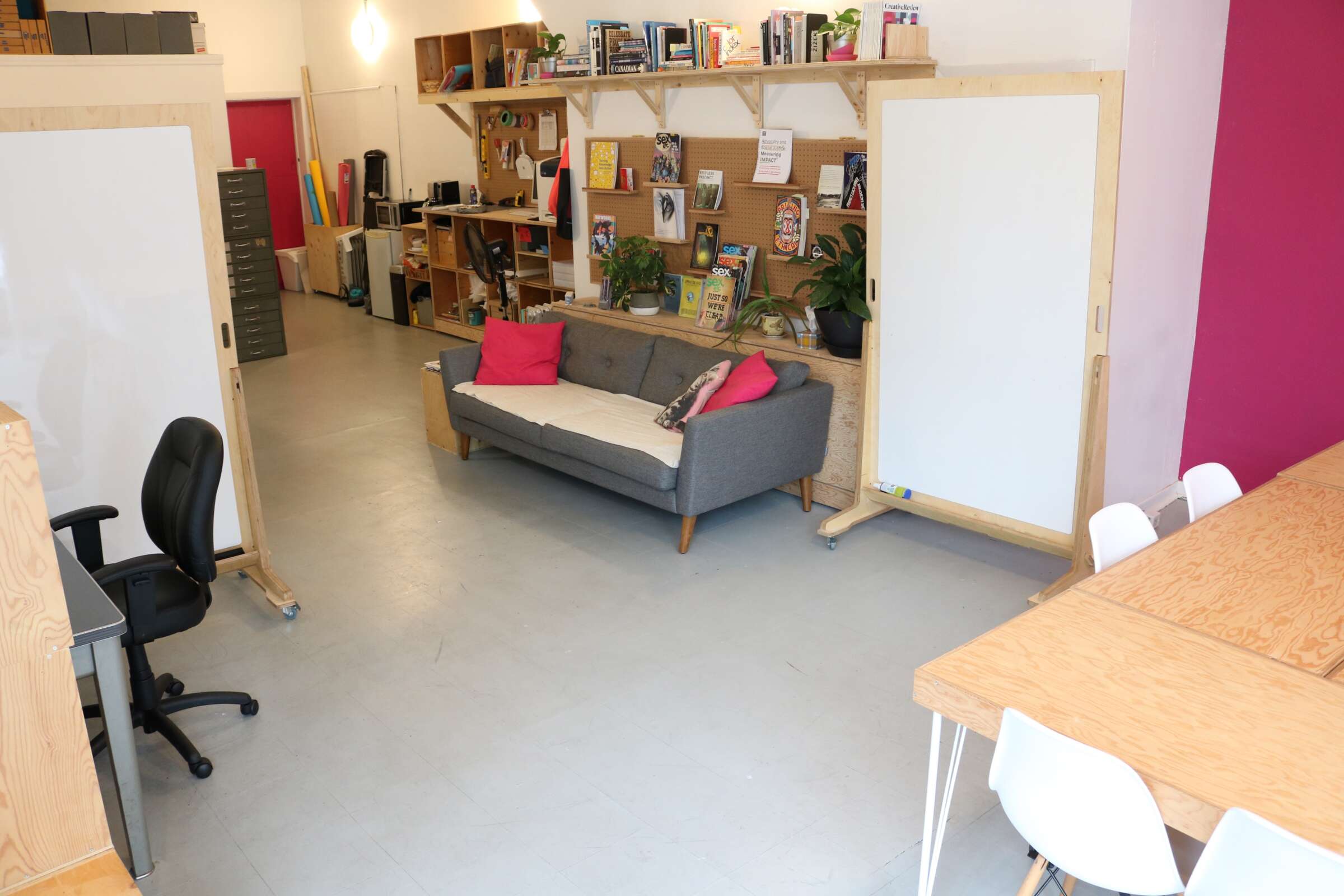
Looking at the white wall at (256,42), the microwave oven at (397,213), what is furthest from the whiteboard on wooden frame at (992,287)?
the white wall at (256,42)

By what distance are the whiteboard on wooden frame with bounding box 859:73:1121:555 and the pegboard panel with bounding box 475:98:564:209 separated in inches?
176

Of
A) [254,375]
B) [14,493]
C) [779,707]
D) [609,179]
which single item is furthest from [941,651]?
[254,375]

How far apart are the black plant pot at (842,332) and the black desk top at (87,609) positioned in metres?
3.35

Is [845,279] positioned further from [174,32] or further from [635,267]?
[174,32]

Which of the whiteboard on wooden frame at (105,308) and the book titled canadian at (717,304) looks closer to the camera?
the whiteboard on wooden frame at (105,308)

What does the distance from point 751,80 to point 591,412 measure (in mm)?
1920

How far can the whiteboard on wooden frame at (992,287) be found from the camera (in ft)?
12.8

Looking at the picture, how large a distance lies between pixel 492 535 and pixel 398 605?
79cm

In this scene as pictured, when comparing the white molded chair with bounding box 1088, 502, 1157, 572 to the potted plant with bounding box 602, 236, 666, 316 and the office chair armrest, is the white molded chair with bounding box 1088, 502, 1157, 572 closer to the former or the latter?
the office chair armrest

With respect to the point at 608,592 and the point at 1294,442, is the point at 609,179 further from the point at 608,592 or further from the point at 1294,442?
the point at 1294,442

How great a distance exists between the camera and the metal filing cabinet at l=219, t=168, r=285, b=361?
884cm

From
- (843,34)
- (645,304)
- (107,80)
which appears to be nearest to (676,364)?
(645,304)

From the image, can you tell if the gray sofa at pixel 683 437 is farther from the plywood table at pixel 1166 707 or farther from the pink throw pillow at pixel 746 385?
the plywood table at pixel 1166 707

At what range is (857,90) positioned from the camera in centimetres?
502
